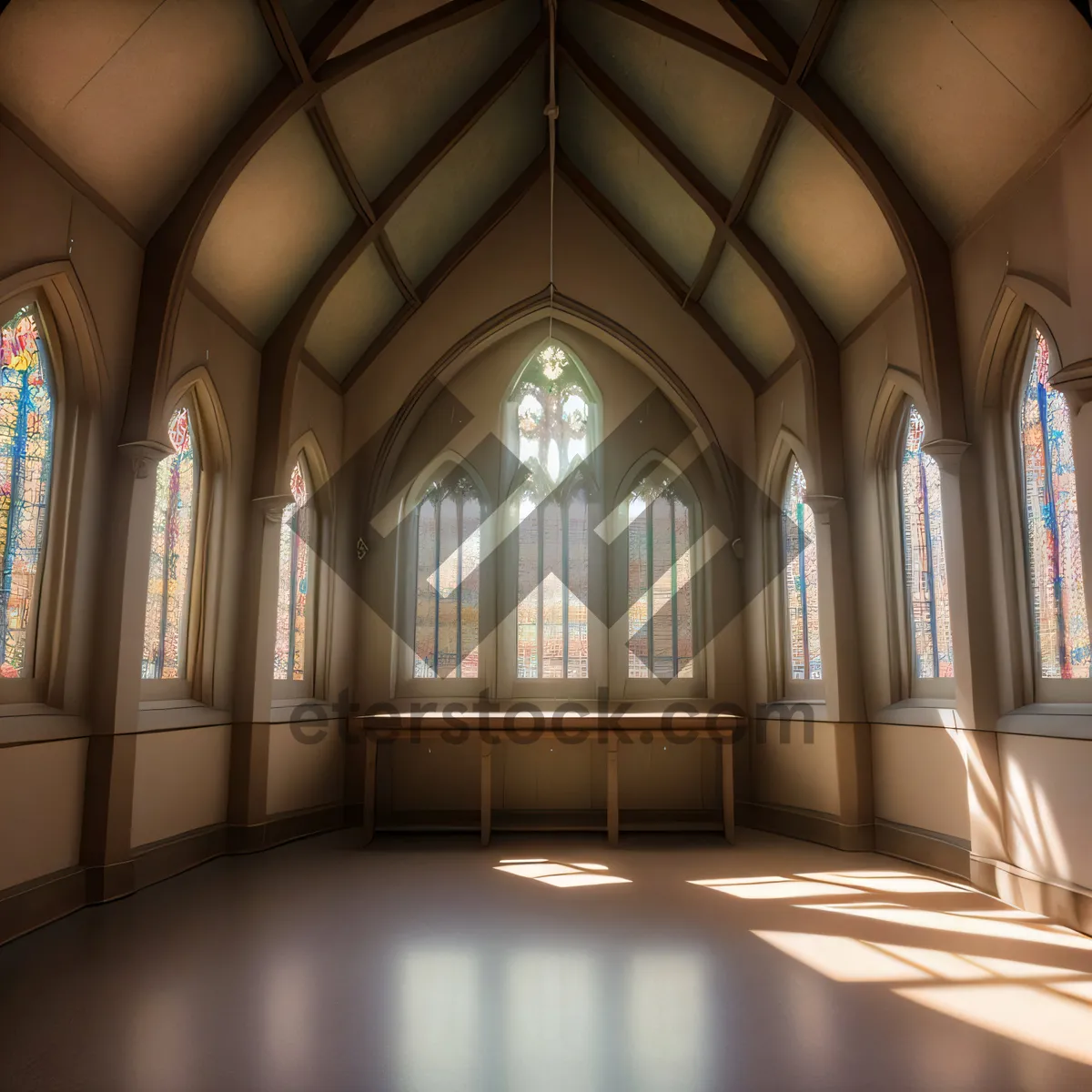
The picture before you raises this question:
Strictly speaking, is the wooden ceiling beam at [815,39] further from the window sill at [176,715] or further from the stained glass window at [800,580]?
the window sill at [176,715]

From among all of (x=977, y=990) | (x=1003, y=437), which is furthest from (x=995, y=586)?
(x=977, y=990)

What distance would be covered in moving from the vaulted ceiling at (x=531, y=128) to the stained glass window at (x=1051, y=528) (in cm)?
132

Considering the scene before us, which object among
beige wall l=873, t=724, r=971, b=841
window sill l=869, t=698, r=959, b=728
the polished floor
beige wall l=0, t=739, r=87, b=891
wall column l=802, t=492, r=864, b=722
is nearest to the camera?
the polished floor

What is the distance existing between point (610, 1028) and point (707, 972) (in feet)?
2.67

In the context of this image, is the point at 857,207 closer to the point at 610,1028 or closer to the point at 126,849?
the point at 610,1028

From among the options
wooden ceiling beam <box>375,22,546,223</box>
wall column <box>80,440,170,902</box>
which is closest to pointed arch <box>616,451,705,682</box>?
wooden ceiling beam <box>375,22,546,223</box>

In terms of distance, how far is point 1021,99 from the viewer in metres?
5.04

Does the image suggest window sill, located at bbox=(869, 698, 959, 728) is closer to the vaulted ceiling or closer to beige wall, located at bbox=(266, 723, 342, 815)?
the vaulted ceiling

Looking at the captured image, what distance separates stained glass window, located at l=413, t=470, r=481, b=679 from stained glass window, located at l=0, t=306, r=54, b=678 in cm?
426

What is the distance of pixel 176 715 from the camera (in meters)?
6.34

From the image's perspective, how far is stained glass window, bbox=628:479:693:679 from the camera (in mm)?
9016

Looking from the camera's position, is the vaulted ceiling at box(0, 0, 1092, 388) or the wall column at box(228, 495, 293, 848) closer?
the vaulted ceiling at box(0, 0, 1092, 388)

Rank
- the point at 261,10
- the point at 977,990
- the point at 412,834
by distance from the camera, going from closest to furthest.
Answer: the point at 977,990 → the point at 261,10 → the point at 412,834

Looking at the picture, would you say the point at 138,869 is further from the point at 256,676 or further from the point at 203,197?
the point at 203,197
